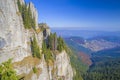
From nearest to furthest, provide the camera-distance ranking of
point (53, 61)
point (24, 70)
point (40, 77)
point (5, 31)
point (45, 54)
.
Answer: point (5, 31)
point (24, 70)
point (40, 77)
point (45, 54)
point (53, 61)

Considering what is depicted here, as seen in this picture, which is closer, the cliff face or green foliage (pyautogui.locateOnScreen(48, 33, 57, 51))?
the cliff face

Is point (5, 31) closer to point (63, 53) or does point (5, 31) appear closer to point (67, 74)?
→ point (63, 53)

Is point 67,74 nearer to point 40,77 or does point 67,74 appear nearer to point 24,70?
point 40,77

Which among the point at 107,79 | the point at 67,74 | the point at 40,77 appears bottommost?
the point at 107,79

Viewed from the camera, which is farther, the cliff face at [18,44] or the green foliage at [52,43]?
the green foliage at [52,43]

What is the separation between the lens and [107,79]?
6668 inches

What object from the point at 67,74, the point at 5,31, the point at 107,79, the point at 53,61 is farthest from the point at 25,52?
the point at 107,79

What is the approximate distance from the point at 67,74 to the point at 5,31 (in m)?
66.9

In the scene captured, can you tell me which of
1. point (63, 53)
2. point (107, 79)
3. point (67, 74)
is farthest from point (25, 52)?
point (107, 79)

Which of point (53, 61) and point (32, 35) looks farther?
point (53, 61)

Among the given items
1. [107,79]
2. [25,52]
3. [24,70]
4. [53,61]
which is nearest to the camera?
[24,70]

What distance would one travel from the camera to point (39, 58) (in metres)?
82.5

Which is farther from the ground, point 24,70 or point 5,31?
point 5,31

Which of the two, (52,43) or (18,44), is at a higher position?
(18,44)
